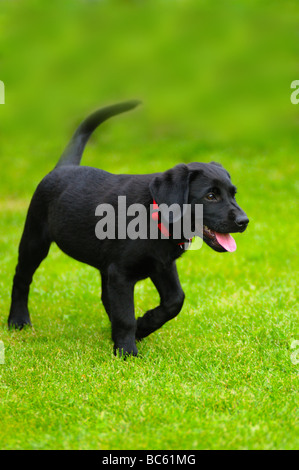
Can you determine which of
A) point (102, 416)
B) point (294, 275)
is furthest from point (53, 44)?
point (102, 416)

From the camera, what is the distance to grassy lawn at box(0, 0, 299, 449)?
136 inches

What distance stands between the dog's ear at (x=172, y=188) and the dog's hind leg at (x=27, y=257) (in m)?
1.29

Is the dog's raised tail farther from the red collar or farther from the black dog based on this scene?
the red collar

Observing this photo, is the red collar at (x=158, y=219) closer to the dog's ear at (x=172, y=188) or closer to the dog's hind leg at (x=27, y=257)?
the dog's ear at (x=172, y=188)

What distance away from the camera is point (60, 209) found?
4.73 m

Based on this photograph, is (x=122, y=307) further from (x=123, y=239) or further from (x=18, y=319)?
(x=18, y=319)

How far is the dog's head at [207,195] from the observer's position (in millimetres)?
3988

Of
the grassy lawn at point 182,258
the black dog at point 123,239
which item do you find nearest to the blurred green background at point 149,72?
the grassy lawn at point 182,258

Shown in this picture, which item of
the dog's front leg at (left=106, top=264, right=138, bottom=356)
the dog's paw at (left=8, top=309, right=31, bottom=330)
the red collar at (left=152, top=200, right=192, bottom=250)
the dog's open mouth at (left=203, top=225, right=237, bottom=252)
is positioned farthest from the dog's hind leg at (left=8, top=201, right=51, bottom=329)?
the dog's open mouth at (left=203, top=225, right=237, bottom=252)

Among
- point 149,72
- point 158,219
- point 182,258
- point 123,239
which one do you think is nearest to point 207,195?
point 158,219

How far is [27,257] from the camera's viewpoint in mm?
5164

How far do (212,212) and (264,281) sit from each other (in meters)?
2.81

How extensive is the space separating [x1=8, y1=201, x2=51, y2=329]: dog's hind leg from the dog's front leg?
98 cm
